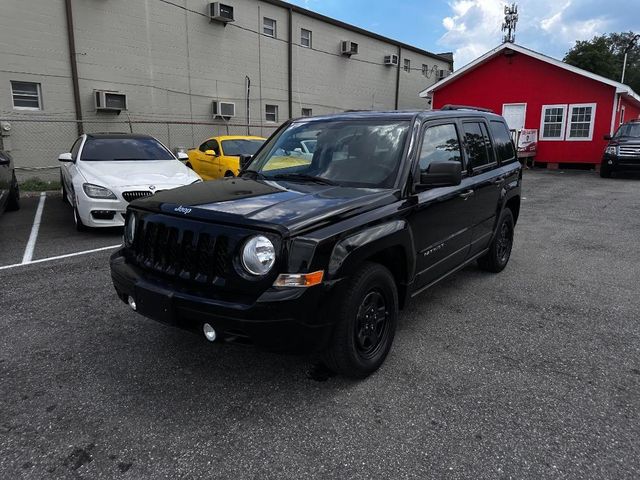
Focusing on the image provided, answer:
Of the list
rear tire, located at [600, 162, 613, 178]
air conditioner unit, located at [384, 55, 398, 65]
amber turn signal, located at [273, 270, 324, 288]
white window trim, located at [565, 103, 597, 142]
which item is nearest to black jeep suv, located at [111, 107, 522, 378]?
amber turn signal, located at [273, 270, 324, 288]

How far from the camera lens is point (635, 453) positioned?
2.43m

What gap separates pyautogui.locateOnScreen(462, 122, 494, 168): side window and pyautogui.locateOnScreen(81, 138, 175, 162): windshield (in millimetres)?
5648

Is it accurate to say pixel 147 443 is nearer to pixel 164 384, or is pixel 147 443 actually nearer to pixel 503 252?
pixel 164 384

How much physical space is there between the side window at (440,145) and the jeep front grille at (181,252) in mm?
1808

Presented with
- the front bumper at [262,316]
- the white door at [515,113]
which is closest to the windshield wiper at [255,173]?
the front bumper at [262,316]

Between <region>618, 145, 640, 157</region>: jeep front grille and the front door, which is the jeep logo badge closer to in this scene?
the front door

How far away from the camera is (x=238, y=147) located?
11.6 metres

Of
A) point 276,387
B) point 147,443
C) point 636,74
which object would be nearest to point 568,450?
point 276,387

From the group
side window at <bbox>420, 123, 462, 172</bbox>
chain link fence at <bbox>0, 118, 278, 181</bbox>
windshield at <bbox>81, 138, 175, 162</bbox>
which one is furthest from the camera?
chain link fence at <bbox>0, 118, 278, 181</bbox>

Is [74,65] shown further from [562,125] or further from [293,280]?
[562,125]

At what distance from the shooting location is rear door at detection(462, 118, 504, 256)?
4.53 metres

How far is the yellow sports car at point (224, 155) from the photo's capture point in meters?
11.0

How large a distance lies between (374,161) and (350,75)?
68.3 feet

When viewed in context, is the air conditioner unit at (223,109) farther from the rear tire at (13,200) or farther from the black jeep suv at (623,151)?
the black jeep suv at (623,151)
